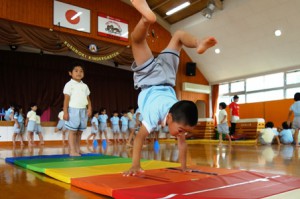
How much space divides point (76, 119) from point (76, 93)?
1.17ft

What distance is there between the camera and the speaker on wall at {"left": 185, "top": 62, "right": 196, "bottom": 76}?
1239 cm

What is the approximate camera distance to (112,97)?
1280 centimetres

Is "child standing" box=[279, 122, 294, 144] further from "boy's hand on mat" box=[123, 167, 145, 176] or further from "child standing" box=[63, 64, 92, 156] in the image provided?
"boy's hand on mat" box=[123, 167, 145, 176]

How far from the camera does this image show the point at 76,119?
3850 mm

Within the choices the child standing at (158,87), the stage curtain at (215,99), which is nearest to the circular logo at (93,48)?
the stage curtain at (215,99)

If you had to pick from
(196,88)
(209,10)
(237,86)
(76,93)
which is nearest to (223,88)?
(237,86)

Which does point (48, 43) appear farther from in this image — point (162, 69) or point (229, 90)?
point (229, 90)

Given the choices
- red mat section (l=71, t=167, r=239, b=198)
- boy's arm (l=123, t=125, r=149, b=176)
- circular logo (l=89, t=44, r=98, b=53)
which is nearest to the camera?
red mat section (l=71, t=167, r=239, b=198)

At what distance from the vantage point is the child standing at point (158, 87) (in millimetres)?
1861

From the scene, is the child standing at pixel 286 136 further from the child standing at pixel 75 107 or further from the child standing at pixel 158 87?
the child standing at pixel 158 87

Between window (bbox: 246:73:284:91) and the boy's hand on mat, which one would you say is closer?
the boy's hand on mat

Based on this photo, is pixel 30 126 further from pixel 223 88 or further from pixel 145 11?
pixel 223 88

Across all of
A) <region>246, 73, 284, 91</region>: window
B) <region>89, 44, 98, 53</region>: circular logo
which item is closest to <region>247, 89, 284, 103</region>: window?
<region>246, 73, 284, 91</region>: window

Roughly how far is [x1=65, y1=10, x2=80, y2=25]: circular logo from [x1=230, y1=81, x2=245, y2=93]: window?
721cm
